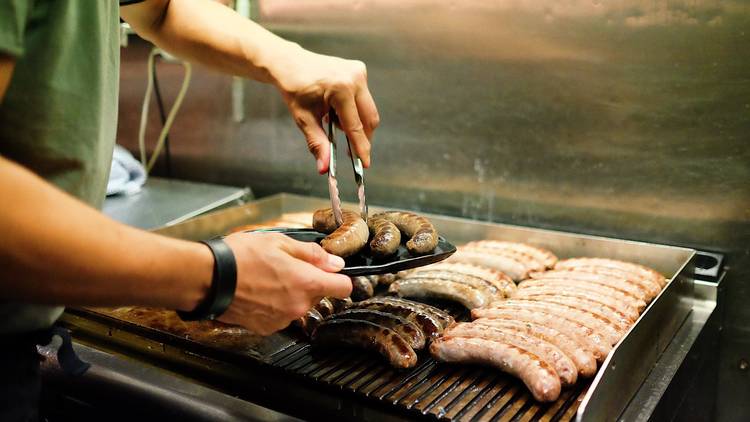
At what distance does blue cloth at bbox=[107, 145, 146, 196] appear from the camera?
155 inches

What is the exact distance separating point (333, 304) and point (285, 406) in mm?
581

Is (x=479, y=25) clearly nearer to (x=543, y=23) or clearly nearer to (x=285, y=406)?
(x=543, y=23)

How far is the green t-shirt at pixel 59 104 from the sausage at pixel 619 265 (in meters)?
1.95

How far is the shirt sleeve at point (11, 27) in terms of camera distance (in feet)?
4.54

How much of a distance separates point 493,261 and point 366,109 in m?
0.94

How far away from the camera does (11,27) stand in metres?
1.40

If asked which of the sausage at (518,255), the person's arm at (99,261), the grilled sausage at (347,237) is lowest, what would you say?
the sausage at (518,255)

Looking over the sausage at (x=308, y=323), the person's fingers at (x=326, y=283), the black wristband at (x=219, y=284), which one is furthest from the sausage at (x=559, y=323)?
the black wristband at (x=219, y=284)

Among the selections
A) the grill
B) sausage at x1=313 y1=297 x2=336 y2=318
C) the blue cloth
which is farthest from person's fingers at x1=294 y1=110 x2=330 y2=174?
the blue cloth

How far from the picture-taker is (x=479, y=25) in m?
3.33

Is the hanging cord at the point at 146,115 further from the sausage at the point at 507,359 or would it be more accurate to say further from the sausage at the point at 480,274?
the sausage at the point at 507,359

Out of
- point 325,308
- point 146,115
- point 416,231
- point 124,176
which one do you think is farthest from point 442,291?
point 146,115

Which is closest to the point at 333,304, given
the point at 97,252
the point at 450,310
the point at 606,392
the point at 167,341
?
the point at 450,310

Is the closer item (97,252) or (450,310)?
(97,252)
